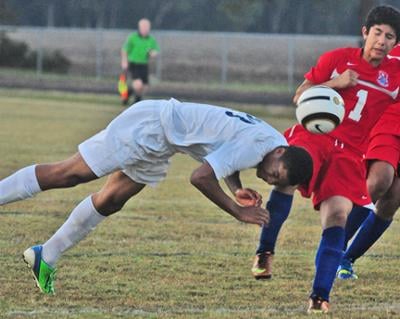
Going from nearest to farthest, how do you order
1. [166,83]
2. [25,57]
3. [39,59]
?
[166,83], [39,59], [25,57]

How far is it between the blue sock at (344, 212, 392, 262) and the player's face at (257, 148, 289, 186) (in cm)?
180

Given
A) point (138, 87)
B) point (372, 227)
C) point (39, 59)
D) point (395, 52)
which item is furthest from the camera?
point (39, 59)

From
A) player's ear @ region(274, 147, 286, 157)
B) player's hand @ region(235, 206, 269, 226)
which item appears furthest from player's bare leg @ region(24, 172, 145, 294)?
player's ear @ region(274, 147, 286, 157)

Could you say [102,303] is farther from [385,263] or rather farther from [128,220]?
[128,220]

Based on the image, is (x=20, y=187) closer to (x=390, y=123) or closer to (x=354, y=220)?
(x=354, y=220)

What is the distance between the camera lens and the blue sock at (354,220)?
820 centimetres

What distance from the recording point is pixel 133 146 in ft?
22.8

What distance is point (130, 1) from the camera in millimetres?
56031

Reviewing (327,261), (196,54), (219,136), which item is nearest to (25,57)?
(196,54)

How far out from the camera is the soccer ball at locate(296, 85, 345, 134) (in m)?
7.08

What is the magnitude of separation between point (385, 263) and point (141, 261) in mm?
1861

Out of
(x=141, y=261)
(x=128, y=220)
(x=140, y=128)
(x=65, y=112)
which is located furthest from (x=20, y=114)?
(x=140, y=128)

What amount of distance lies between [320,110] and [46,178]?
67.7 inches

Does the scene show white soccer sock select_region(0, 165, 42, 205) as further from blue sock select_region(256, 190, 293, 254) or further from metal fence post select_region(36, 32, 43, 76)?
metal fence post select_region(36, 32, 43, 76)
